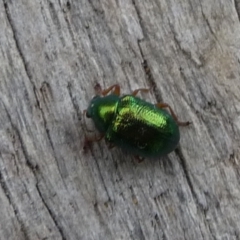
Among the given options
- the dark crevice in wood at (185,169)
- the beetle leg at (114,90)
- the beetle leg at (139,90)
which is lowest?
the dark crevice in wood at (185,169)

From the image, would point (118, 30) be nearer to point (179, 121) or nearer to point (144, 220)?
point (179, 121)

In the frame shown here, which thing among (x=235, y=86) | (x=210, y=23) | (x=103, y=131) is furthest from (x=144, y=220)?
(x=210, y=23)

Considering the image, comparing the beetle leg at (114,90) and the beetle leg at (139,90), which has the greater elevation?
the beetle leg at (114,90)

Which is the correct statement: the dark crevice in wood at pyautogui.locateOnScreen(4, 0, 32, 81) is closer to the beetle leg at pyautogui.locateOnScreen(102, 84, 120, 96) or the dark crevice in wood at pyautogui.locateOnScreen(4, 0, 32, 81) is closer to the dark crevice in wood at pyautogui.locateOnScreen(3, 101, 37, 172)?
the dark crevice in wood at pyautogui.locateOnScreen(3, 101, 37, 172)

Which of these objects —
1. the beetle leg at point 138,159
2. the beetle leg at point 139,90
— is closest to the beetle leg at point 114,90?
the beetle leg at point 139,90

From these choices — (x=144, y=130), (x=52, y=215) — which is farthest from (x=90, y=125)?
(x=52, y=215)

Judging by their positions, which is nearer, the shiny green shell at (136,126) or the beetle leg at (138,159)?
the shiny green shell at (136,126)

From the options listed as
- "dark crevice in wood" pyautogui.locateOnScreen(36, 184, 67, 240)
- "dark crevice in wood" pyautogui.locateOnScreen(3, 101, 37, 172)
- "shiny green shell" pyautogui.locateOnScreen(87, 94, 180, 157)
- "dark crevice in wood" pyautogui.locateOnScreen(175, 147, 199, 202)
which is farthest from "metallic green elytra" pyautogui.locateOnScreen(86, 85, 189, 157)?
"dark crevice in wood" pyautogui.locateOnScreen(36, 184, 67, 240)

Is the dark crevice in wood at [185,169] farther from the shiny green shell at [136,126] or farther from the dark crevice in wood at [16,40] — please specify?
the dark crevice in wood at [16,40]

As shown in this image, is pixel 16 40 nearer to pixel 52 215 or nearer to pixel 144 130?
pixel 144 130
